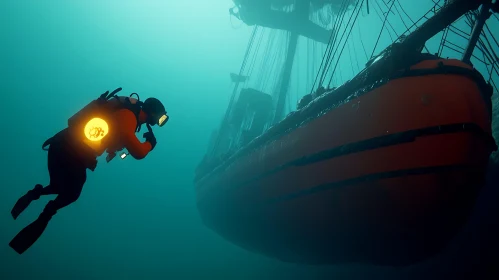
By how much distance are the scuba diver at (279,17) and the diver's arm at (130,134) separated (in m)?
13.1

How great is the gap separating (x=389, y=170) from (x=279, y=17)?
41.8 feet

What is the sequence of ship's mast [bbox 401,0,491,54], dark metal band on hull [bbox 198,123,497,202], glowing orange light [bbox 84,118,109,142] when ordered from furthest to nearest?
ship's mast [bbox 401,0,491,54]
dark metal band on hull [bbox 198,123,497,202]
glowing orange light [bbox 84,118,109,142]

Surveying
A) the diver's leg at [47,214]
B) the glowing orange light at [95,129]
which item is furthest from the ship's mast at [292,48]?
the diver's leg at [47,214]

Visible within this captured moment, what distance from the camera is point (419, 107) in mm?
3150

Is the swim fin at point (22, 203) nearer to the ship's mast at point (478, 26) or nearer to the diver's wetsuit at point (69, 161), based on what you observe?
the diver's wetsuit at point (69, 161)

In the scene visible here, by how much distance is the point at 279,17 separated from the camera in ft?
46.3

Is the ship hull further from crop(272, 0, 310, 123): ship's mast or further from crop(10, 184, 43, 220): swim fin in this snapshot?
crop(272, 0, 310, 123): ship's mast

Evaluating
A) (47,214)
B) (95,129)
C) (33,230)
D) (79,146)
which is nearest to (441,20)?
(95,129)

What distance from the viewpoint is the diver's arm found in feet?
7.91

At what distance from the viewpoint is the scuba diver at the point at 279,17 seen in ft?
45.1

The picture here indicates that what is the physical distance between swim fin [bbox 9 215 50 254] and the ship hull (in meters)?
3.34

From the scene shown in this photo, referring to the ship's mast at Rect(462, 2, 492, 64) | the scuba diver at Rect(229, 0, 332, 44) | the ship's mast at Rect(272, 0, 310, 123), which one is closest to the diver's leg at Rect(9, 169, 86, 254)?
the ship's mast at Rect(462, 2, 492, 64)

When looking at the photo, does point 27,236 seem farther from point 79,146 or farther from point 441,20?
point 441,20

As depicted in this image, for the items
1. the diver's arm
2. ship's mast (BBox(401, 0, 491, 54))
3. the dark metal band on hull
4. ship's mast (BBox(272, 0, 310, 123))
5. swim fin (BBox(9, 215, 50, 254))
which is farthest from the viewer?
ship's mast (BBox(272, 0, 310, 123))
